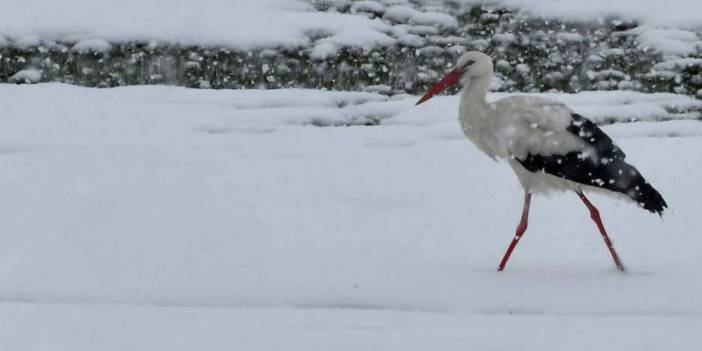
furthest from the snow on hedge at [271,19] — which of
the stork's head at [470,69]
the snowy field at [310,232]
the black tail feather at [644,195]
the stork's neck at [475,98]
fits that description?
the black tail feather at [644,195]

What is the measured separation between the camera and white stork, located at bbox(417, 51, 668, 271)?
21.1 ft

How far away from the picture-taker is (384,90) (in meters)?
11.2

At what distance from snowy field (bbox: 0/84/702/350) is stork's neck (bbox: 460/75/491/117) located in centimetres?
87

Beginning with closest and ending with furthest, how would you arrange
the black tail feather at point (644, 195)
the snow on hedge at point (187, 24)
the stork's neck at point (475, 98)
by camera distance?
the black tail feather at point (644, 195)
the stork's neck at point (475, 98)
the snow on hedge at point (187, 24)

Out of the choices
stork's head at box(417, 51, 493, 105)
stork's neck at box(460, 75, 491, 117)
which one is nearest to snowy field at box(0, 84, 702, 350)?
stork's neck at box(460, 75, 491, 117)

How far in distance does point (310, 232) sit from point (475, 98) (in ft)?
4.40

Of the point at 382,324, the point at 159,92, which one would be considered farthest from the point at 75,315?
the point at 159,92

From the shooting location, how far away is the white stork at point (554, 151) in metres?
6.43

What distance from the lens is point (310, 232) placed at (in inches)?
284

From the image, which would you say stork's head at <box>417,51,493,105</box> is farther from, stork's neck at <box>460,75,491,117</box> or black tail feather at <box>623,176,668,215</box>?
black tail feather at <box>623,176,668,215</box>

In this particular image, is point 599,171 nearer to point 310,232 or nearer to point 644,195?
point 644,195

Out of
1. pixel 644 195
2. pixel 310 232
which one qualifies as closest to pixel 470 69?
pixel 644 195

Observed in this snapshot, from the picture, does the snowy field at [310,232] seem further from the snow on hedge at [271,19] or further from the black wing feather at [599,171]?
the snow on hedge at [271,19]

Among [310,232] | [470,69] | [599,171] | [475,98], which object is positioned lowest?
[310,232]
